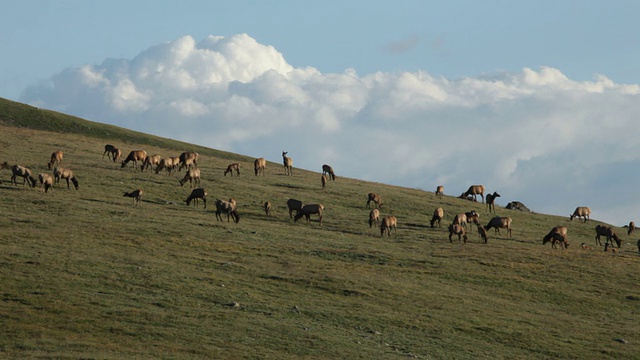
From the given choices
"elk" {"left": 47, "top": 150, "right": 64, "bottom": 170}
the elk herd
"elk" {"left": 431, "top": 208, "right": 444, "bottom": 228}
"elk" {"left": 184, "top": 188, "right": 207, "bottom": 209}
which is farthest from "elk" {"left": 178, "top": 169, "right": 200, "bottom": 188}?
"elk" {"left": 431, "top": 208, "right": 444, "bottom": 228}

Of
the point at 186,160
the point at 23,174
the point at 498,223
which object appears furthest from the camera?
the point at 186,160

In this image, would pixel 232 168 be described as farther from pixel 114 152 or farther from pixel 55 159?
pixel 55 159

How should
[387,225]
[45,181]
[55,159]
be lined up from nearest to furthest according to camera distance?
1. [45,181]
2. [387,225]
3. [55,159]

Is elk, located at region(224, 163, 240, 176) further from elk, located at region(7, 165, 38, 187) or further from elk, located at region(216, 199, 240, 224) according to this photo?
elk, located at region(7, 165, 38, 187)

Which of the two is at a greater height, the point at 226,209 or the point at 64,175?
the point at 64,175

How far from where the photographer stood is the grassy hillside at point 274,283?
3253 cm

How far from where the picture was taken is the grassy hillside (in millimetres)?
32531

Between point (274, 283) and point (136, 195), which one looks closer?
point (274, 283)

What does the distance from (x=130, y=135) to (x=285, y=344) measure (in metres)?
68.8

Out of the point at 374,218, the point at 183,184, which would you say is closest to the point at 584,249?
the point at 374,218

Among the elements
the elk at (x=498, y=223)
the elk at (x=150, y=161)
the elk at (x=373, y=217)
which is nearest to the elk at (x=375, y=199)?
the elk at (x=373, y=217)

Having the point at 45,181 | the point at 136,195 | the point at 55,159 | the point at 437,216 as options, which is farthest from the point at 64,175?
the point at 437,216

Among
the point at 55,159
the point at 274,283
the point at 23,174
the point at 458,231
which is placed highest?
the point at 55,159

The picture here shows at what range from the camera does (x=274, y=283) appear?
42062mm
